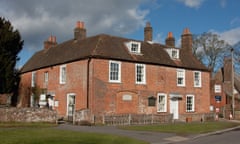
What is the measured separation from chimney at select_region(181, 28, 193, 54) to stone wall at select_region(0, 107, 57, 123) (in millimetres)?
20760

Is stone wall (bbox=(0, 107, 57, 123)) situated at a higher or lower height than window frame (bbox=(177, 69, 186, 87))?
lower

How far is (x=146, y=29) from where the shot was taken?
37625 mm

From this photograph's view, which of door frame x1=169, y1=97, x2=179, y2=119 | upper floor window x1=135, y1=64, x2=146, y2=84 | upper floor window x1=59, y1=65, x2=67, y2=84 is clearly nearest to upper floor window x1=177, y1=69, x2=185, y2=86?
door frame x1=169, y1=97, x2=179, y2=119

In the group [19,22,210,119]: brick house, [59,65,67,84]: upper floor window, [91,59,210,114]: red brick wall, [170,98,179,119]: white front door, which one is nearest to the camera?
[91,59,210,114]: red brick wall

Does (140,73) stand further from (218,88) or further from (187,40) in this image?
(218,88)

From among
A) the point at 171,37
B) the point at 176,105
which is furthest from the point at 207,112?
the point at 171,37

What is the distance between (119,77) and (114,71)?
0.74 meters

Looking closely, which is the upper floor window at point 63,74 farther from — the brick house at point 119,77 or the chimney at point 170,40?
the chimney at point 170,40

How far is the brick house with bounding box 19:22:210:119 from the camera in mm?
28625

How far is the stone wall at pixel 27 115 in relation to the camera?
24.1m

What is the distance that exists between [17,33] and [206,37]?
3842 centimetres

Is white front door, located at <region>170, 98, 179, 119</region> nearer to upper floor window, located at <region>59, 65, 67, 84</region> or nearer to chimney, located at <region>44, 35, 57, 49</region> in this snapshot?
upper floor window, located at <region>59, 65, 67, 84</region>

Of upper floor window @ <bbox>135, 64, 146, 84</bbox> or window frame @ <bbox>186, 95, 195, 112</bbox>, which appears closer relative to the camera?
upper floor window @ <bbox>135, 64, 146, 84</bbox>

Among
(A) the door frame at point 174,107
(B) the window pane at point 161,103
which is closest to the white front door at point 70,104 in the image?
(B) the window pane at point 161,103
